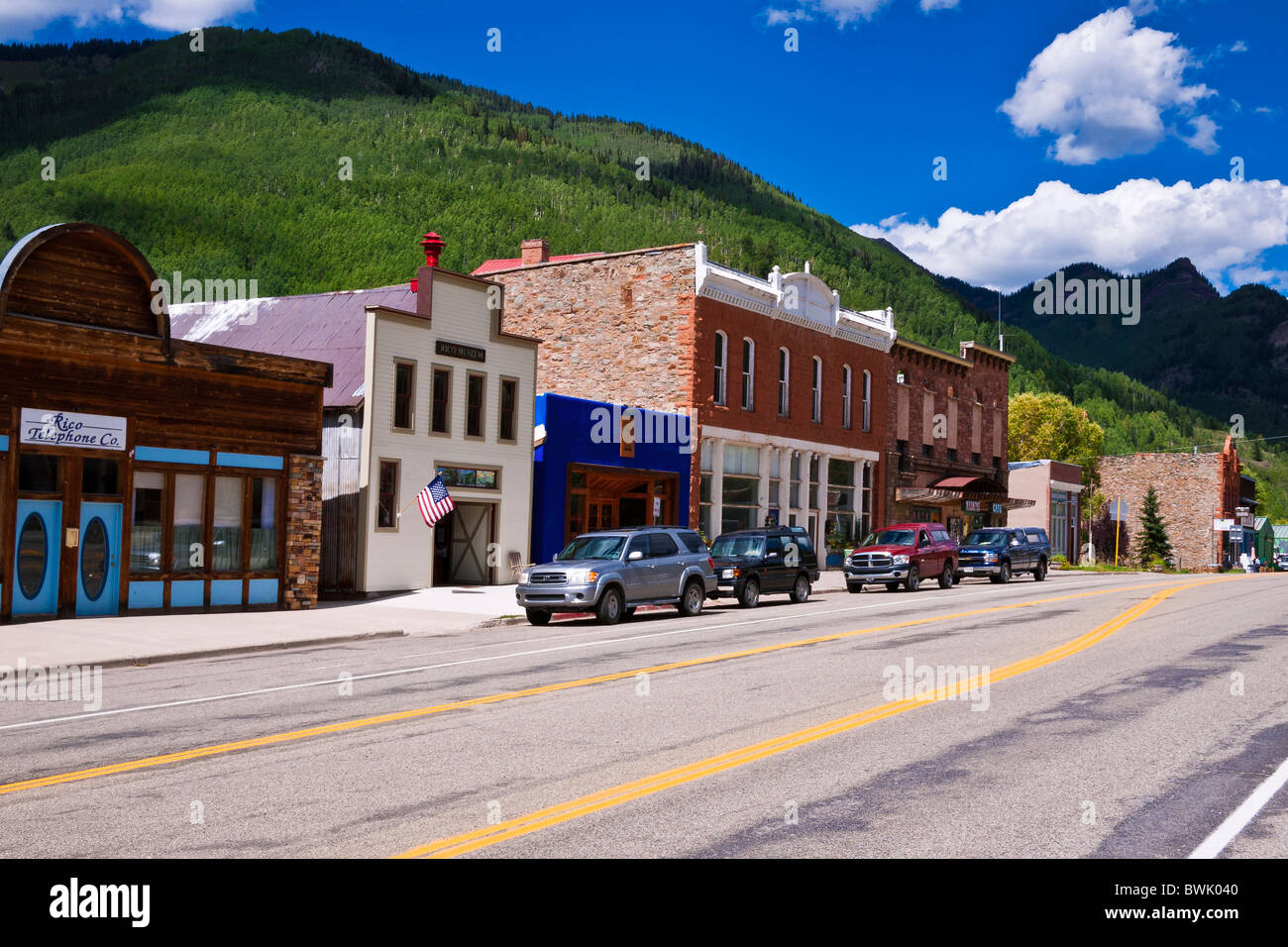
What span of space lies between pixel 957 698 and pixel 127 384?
16.0 metres

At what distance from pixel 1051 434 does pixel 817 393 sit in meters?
51.0

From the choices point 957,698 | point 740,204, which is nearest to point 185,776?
point 957,698

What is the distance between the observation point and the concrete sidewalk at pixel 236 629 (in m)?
16.1

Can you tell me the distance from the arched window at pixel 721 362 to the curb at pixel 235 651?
19.2 metres

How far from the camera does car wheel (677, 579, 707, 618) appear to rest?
23.9 metres

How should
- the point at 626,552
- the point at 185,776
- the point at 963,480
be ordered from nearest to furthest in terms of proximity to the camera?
the point at 185,776 → the point at 626,552 → the point at 963,480

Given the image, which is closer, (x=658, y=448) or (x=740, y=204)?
(x=658, y=448)

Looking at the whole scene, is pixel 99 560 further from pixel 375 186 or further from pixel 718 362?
pixel 375 186

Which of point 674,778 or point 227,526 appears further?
point 227,526

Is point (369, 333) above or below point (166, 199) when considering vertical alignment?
below

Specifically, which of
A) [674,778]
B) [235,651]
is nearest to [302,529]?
[235,651]

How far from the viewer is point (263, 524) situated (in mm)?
23234

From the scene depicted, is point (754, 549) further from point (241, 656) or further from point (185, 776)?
point (185, 776)

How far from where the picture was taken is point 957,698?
11711mm
